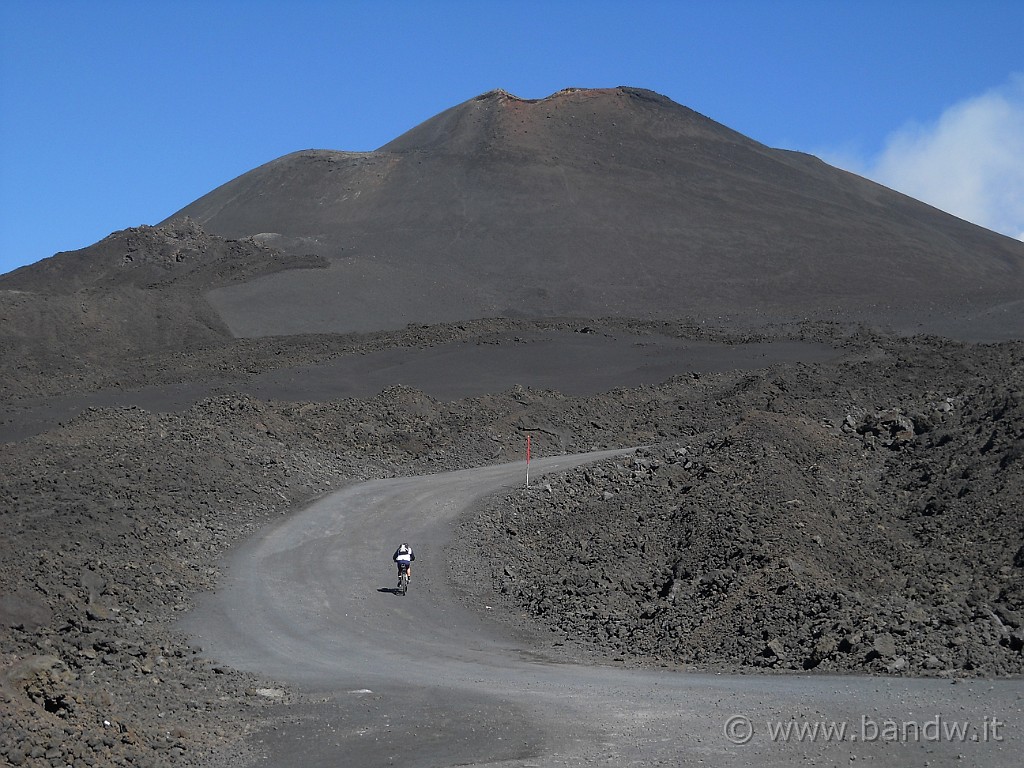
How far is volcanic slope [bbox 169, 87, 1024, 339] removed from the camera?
2729 inches

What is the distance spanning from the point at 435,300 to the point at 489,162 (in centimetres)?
3194

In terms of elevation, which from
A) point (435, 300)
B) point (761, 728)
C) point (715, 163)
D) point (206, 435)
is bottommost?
point (761, 728)

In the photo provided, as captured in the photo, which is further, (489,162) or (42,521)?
(489,162)

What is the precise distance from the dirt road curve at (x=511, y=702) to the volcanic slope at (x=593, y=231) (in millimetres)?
44775

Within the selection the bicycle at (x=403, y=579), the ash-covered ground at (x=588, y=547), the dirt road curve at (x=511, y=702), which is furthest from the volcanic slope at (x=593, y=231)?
the dirt road curve at (x=511, y=702)

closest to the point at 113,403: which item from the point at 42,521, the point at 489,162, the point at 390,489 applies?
the point at 390,489

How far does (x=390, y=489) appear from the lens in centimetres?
2914

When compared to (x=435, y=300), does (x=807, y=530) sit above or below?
below

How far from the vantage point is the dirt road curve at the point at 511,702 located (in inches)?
424

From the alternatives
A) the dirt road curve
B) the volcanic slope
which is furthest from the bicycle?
the volcanic slope

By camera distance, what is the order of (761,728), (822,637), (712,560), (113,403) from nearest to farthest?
(761,728)
(822,637)
(712,560)
(113,403)

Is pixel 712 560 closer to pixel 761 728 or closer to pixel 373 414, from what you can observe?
pixel 761 728

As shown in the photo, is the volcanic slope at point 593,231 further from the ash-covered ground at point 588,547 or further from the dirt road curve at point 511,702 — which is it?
the dirt road curve at point 511,702

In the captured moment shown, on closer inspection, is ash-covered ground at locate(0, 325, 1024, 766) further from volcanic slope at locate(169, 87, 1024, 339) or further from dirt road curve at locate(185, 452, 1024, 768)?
volcanic slope at locate(169, 87, 1024, 339)
